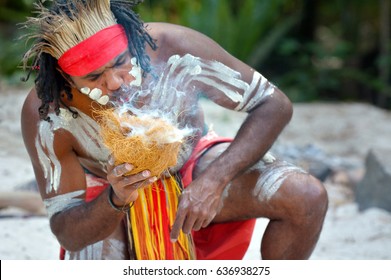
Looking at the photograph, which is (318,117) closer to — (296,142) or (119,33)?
(296,142)

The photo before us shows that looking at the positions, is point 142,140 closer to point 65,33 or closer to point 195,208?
point 195,208

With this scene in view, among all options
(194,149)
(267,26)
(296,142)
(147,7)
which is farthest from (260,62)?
(194,149)

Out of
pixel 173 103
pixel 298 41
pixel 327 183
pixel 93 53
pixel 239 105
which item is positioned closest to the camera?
pixel 93 53

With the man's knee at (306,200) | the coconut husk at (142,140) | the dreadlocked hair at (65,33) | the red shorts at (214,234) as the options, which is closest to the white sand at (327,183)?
the red shorts at (214,234)

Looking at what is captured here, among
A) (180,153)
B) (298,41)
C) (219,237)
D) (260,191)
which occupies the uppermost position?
(180,153)

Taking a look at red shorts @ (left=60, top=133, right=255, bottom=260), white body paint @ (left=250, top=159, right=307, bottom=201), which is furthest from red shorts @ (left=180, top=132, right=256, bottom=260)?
white body paint @ (left=250, top=159, right=307, bottom=201)

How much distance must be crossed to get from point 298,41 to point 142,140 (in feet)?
24.4

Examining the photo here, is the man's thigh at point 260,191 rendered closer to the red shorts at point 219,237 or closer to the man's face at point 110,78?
the red shorts at point 219,237

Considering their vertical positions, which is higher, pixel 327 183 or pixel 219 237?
pixel 219 237

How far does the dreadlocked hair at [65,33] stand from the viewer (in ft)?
8.79

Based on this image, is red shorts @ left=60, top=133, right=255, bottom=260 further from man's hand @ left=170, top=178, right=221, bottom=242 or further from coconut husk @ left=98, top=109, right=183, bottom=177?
coconut husk @ left=98, top=109, right=183, bottom=177

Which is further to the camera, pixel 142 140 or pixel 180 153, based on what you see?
pixel 180 153

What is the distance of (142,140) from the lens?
8.03 feet

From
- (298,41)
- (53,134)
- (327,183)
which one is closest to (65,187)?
(53,134)
